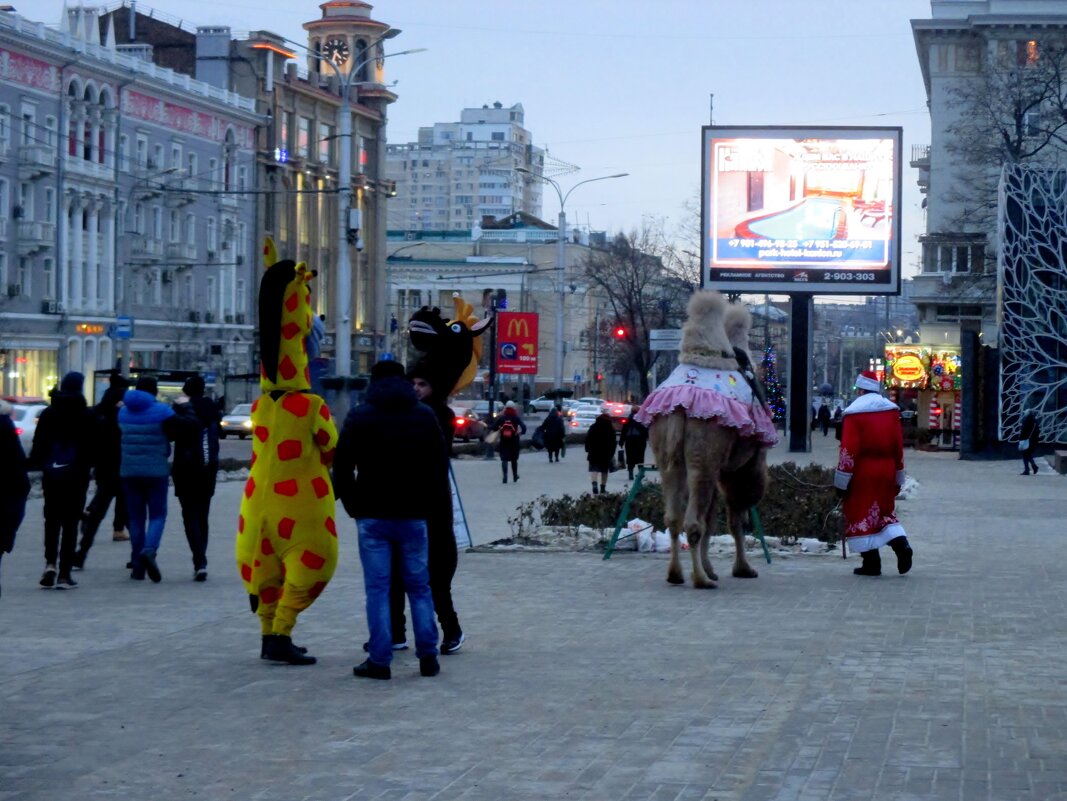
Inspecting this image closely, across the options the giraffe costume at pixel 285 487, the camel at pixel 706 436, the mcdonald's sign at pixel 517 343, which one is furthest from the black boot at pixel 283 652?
the mcdonald's sign at pixel 517 343

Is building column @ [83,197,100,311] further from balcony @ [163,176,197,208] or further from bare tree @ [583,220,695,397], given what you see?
bare tree @ [583,220,695,397]

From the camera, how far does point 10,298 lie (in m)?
56.7

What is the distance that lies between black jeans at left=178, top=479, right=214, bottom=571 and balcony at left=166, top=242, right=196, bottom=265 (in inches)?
2135

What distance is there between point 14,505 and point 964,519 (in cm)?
1636

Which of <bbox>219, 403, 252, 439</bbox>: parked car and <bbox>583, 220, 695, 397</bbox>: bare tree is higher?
<bbox>583, 220, 695, 397</bbox>: bare tree

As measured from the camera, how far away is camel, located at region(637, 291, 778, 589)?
13.5 meters

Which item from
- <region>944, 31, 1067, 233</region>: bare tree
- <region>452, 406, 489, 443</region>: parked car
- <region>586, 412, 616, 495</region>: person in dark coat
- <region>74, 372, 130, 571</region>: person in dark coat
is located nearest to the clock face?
<region>944, 31, 1067, 233</region>: bare tree

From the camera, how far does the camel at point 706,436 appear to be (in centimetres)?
1353

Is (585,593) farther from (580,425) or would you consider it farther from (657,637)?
(580,425)

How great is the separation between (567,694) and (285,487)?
198 centimetres

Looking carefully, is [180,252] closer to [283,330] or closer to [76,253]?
[76,253]

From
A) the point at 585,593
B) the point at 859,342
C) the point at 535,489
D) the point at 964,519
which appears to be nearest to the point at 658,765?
the point at 585,593

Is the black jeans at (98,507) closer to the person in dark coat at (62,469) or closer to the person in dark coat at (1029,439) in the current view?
the person in dark coat at (62,469)

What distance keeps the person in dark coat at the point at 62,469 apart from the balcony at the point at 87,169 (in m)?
48.2
